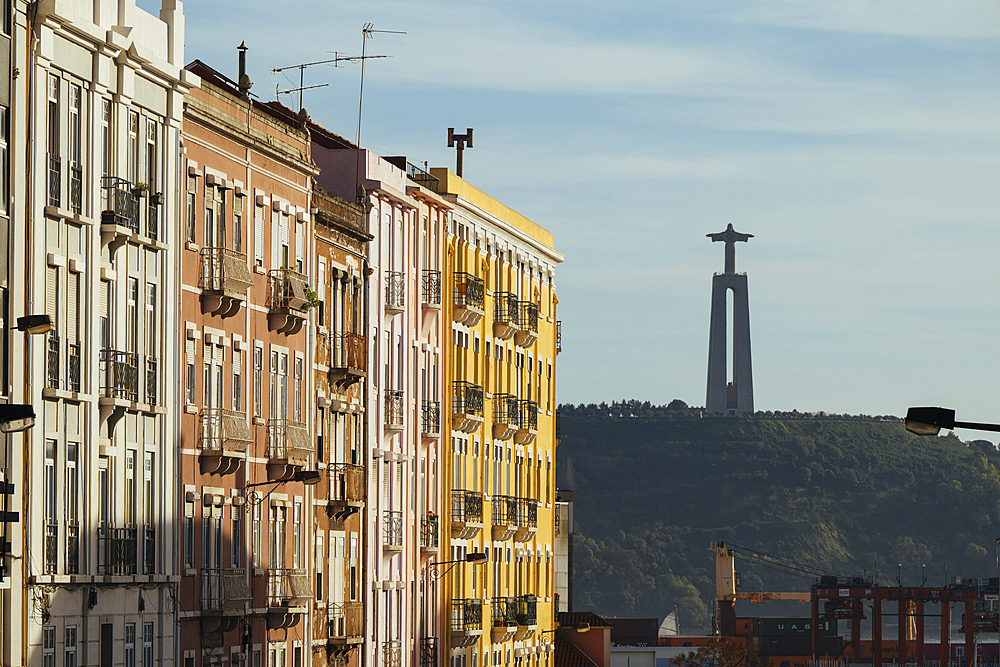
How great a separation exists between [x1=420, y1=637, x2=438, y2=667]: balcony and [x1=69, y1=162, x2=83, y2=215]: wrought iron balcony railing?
117ft

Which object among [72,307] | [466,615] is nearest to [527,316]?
[466,615]

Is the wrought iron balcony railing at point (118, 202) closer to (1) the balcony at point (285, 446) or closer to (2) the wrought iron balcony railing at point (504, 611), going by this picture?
(1) the balcony at point (285, 446)

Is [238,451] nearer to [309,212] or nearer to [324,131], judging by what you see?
[309,212]

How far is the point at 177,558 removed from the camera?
52406 mm

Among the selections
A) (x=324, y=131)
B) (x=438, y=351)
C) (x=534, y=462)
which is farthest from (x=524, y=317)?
(x=324, y=131)

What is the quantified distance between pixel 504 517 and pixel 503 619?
4429 mm

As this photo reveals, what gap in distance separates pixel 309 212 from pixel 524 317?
31738 mm

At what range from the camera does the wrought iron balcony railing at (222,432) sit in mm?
54688

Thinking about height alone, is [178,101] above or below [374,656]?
above

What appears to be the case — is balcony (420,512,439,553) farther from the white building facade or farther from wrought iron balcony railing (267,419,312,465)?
the white building facade

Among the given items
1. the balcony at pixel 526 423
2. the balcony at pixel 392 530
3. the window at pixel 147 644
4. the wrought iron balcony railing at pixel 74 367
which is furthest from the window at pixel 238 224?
the balcony at pixel 526 423

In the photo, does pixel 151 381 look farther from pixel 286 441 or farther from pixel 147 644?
pixel 286 441

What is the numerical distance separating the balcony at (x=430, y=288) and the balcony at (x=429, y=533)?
26.8 ft

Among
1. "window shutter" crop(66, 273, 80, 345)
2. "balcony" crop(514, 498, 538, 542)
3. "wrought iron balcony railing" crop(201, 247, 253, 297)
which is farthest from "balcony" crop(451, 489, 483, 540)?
"window shutter" crop(66, 273, 80, 345)
